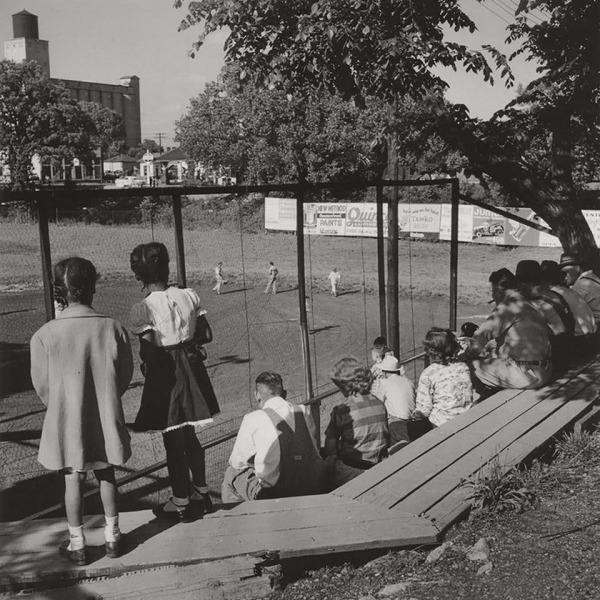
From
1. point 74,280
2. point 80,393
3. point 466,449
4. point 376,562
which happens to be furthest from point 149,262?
point 466,449

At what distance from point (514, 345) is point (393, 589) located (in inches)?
125

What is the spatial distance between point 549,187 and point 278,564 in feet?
20.1

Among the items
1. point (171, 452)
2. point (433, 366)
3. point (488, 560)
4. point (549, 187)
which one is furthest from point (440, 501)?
point (549, 187)

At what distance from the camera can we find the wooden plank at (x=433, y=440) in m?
4.40

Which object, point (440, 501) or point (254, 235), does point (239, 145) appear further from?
point (440, 501)

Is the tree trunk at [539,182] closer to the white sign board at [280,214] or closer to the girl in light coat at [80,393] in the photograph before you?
the girl in light coat at [80,393]

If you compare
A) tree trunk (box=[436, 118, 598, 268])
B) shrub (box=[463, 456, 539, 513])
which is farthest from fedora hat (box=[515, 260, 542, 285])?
shrub (box=[463, 456, 539, 513])

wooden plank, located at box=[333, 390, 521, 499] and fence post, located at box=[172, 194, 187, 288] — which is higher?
fence post, located at box=[172, 194, 187, 288]

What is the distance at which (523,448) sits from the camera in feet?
16.5

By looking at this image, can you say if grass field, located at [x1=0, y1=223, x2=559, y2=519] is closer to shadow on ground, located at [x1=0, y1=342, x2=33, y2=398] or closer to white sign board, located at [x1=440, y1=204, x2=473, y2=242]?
shadow on ground, located at [x1=0, y1=342, x2=33, y2=398]

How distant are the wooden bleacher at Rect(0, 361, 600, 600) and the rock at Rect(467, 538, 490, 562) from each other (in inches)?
6.9

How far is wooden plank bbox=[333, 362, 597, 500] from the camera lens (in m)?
4.40

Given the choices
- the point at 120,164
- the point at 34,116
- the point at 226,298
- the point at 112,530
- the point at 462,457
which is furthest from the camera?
the point at 120,164

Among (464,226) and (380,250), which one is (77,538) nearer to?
(380,250)
